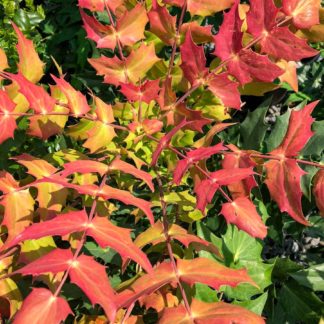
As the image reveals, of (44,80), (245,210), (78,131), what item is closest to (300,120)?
(245,210)

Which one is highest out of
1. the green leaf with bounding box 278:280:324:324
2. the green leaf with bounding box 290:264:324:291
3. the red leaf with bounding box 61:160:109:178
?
the red leaf with bounding box 61:160:109:178

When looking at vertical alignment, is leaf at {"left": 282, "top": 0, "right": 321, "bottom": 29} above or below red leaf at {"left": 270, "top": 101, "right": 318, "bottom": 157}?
above

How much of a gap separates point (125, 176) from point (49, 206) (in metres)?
0.18

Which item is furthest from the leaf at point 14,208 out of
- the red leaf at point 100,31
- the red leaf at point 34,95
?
the red leaf at point 100,31

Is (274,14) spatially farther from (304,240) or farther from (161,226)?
(304,240)

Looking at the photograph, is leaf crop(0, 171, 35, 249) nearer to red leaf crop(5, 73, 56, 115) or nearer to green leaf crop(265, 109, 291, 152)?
red leaf crop(5, 73, 56, 115)

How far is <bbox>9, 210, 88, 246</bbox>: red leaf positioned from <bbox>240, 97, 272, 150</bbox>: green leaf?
1.98 feet

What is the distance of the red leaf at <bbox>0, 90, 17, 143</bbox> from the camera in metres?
0.82

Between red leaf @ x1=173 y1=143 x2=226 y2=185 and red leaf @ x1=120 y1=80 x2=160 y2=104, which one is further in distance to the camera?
red leaf @ x1=120 y1=80 x2=160 y2=104

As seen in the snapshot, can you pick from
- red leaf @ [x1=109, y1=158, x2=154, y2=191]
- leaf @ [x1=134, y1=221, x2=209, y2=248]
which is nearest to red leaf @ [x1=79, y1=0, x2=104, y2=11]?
red leaf @ [x1=109, y1=158, x2=154, y2=191]

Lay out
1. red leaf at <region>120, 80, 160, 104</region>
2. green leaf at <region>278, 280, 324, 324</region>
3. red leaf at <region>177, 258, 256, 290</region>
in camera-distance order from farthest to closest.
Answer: green leaf at <region>278, 280, 324, 324</region> → red leaf at <region>120, 80, 160, 104</region> → red leaf at <region>177, 258, 256, 290</region>

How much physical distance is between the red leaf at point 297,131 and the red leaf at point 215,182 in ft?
0.35

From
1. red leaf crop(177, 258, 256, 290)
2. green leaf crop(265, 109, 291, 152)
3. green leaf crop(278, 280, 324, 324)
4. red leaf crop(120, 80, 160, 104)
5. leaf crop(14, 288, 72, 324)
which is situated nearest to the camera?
leaf crop(14, 288, 72, 324)

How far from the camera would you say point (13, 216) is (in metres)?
0.80
